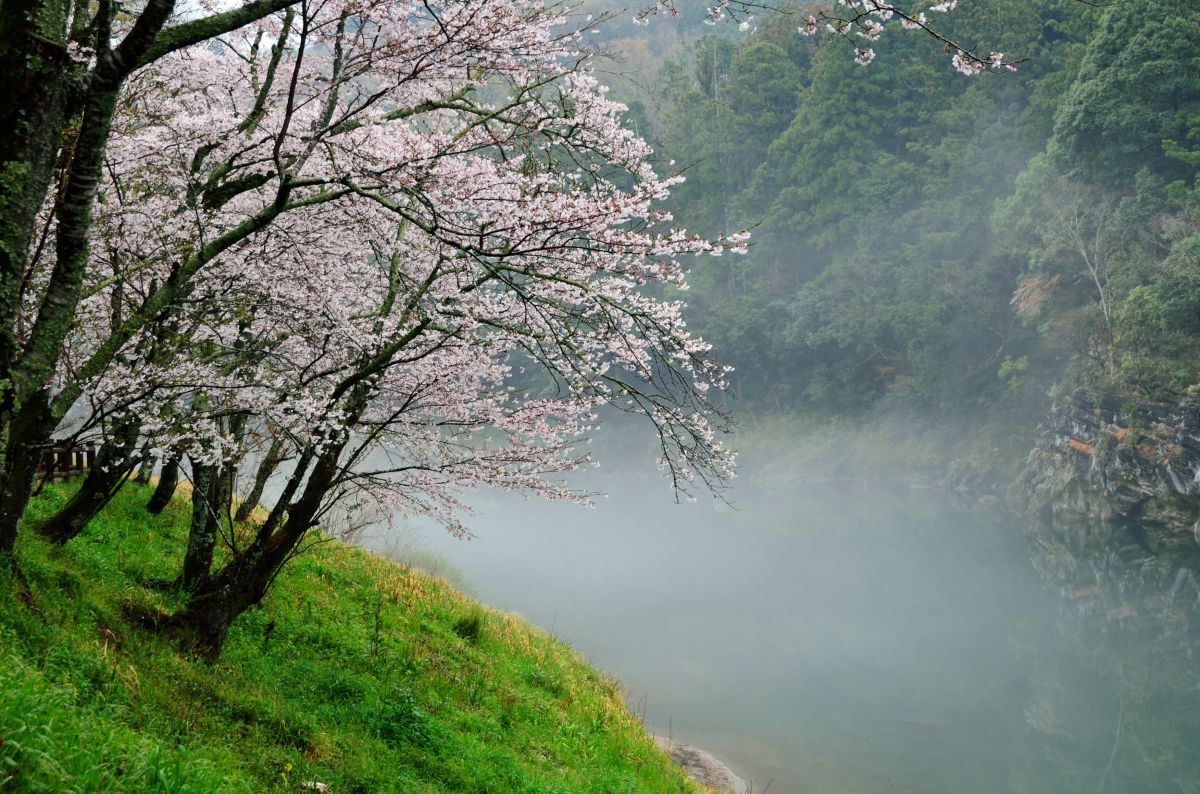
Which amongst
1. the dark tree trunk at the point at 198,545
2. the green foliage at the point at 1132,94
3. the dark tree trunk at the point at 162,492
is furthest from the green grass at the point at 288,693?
the green foliage at the point at 1132,94

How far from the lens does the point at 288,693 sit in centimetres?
584

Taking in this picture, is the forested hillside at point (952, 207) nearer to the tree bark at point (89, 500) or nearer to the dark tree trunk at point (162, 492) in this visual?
the dark tree trunk at point (162, 492)

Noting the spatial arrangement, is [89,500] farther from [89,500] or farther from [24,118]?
[24,118]

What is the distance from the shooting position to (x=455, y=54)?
502cm

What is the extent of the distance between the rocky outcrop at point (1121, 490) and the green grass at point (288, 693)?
19.6 metres

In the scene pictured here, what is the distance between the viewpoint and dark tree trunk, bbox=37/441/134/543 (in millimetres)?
6488

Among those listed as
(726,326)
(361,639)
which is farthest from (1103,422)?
(361,639)

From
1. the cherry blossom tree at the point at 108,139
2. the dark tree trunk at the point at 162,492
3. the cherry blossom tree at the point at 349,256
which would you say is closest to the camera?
the cherry blossom tree at the point at 108,139

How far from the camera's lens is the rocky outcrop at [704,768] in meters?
10.6

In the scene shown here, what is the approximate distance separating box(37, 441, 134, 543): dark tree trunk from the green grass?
7.1 inches

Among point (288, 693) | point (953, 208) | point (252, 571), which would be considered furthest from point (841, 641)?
point (953, 208)

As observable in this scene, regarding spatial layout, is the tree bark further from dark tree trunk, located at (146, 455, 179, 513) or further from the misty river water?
the misty river water

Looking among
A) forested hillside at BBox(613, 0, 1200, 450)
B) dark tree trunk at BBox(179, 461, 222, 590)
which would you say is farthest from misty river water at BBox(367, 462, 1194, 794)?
forested hillside at BBox(613, 0, 1200, 450)

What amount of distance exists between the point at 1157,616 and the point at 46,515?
21.4m
